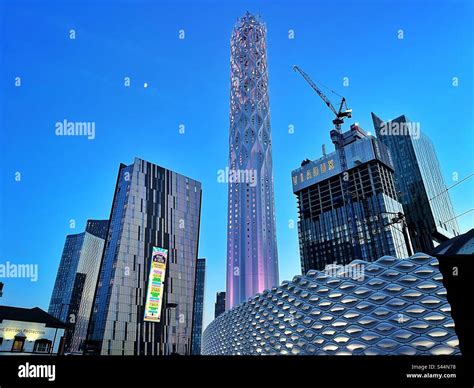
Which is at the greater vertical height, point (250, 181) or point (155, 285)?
point (250, 181)

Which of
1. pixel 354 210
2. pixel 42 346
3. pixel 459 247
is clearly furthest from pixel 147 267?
pixel 354 210

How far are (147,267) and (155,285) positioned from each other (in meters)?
14.0

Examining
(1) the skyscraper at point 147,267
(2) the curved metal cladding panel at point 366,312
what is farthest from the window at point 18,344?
(2) the curved metal cladding panel at point 366,312

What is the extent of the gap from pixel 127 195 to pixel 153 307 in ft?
101

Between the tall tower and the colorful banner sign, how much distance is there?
8041 cm

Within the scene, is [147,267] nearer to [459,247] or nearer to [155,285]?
[155,285]

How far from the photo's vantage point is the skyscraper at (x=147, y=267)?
72.1m

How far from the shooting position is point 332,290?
146 feet

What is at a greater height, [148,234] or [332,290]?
[148,234]

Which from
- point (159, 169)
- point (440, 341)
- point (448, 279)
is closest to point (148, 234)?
point (159, 169)

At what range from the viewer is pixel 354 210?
16875 cm

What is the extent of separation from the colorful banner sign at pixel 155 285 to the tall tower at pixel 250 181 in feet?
264
